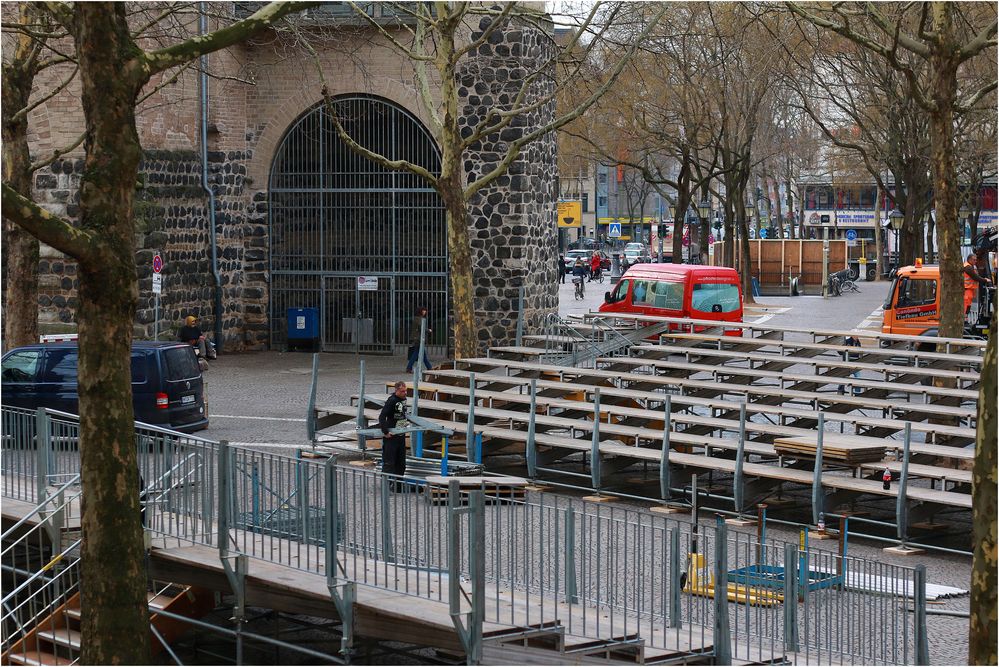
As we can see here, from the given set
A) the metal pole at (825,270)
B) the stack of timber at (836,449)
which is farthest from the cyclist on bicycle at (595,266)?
the stack of timber at (836,449)

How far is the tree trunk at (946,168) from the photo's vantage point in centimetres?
1917

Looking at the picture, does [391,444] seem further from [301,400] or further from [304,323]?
[304,323]

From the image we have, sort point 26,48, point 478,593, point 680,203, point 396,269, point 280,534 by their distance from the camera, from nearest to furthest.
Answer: point 478,593, point 280,534, point 26,48, point 396,269, point 680,203

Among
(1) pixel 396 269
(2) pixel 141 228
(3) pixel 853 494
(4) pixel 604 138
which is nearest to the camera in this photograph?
(3) pixel 853 494

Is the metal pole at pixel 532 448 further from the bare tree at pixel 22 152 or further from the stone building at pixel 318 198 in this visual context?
the stone building at pixel 318 198

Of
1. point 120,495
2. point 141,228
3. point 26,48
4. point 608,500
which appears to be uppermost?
point 26,48

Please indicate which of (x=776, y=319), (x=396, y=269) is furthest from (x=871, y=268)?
(x=396, y=269)

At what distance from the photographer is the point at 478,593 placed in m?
10.3

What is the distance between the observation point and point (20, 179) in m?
22.3

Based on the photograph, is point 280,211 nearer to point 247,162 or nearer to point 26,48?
point 247,162

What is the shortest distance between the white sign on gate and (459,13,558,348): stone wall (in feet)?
9.66

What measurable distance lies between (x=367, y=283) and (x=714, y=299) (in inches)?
331

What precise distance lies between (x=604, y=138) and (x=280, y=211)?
68.0 ft

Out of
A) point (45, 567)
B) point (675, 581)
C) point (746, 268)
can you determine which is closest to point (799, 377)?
point (675, 581)
